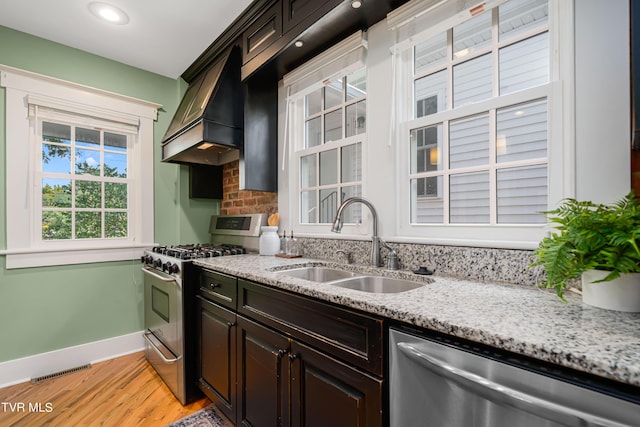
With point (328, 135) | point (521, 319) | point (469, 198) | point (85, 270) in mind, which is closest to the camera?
point (521, 319)

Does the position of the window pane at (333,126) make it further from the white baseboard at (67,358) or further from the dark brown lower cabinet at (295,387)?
the white baseboard at (67,358)

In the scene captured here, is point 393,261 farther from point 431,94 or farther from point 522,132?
point 431,94

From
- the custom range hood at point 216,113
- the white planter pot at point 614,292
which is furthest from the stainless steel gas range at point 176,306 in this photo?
the white planter pot at point 614,292

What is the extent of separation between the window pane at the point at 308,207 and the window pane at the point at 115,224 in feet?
6.06

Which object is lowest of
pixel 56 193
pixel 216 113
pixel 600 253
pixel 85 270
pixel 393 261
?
pixel 85 270

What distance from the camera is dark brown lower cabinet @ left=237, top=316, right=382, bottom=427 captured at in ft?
3.22

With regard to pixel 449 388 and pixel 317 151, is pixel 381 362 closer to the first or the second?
pixel 449 388

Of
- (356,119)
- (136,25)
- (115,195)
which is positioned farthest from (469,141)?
(115,195)

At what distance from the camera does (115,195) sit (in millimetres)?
2809

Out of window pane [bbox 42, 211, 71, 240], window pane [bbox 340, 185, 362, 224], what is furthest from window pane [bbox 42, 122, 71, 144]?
window pane [bbox 340, 185, 362, 224]

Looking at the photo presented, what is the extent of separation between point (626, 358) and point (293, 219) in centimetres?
196

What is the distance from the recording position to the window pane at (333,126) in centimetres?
211

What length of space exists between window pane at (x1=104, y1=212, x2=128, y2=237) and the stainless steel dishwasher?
290 centimetres

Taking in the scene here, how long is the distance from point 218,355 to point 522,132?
2.00 m
